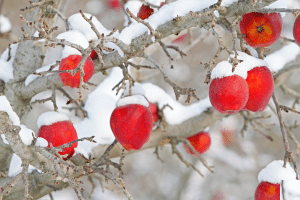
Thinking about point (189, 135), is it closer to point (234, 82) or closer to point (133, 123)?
point (133, 123)

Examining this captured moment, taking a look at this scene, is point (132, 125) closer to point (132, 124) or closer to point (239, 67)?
point (132, 124)

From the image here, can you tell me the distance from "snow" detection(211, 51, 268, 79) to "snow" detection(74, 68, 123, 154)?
1.05 meters

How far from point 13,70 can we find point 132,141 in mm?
1075

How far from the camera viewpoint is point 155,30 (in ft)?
4.93

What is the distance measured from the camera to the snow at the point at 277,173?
4.84ft

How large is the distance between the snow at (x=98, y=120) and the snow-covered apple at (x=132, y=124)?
59 centimetres

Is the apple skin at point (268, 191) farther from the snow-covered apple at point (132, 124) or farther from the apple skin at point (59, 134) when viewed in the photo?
the apple skin at point (59, 134)

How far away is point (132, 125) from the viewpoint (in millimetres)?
1518

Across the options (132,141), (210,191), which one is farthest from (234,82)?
(210,191)

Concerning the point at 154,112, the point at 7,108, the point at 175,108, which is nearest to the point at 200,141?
the point at 175,108

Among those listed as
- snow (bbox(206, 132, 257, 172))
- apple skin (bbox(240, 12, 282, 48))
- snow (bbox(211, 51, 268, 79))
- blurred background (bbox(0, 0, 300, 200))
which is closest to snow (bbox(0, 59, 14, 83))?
snow (bbox(211, 51, 268, 79))

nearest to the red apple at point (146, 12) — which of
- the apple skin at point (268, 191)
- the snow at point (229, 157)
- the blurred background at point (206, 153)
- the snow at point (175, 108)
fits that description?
the snow at point (175, 108)

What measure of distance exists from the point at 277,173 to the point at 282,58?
1172mm

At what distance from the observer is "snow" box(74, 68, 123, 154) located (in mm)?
2143
